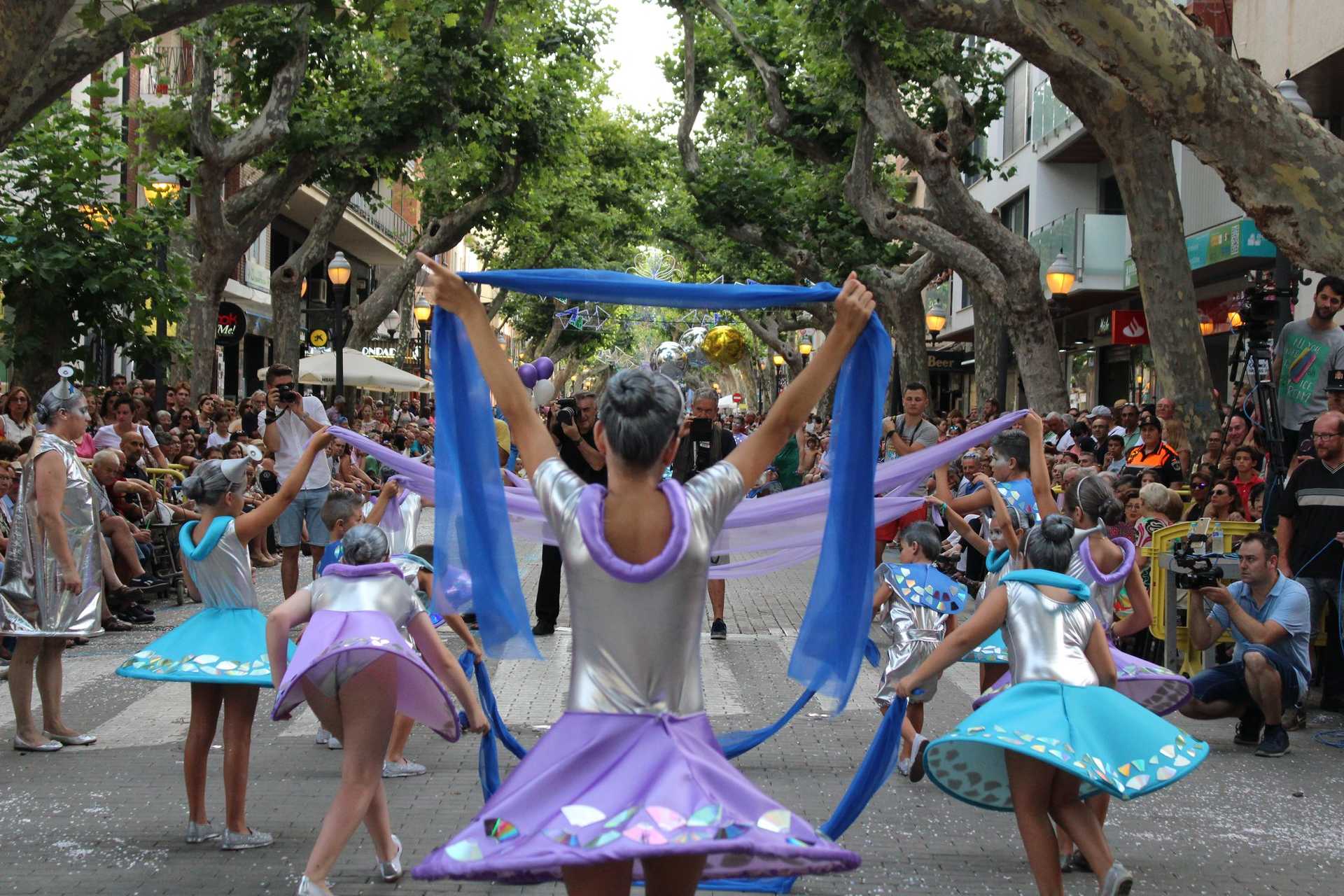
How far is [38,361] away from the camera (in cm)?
1464

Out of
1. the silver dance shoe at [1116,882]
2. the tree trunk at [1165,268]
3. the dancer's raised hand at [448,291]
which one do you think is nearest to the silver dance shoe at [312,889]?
the dancer's raised hand at [448,291]

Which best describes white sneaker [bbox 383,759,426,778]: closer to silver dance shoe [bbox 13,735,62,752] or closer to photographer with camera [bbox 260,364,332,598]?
silver dance shoe [bbox 13,735,62,752]

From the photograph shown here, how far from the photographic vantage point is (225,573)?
5969 mm

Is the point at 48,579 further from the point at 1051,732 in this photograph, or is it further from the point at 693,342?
the point at 693,342

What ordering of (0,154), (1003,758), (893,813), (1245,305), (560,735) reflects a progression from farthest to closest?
(0,154) < (1245,305) < (893,813) < (1003,758) < (560,735)

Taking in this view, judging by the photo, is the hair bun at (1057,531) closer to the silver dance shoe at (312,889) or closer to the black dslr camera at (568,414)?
the silver dance shoe at (312,889)

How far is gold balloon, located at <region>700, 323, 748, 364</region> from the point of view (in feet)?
85.5

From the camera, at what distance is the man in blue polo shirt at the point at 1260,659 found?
8.00m

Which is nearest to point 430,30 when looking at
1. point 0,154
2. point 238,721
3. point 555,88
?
point 555,88

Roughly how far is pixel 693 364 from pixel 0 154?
16.6m

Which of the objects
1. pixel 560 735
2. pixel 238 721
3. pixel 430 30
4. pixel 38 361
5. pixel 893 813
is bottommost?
pixel 893 813

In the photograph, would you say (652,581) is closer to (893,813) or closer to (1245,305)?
(893,813)

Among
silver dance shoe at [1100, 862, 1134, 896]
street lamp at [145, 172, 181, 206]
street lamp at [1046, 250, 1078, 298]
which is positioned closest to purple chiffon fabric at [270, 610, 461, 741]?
silver dance shoe at [1100, 862, 1134, 896]

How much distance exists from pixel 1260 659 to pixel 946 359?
1615 inches
